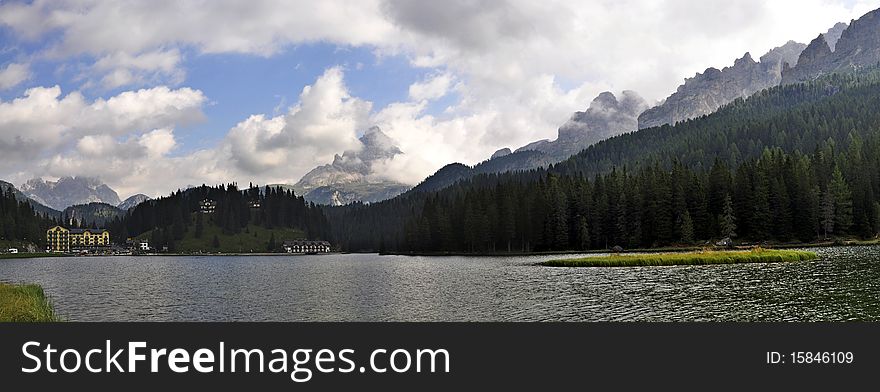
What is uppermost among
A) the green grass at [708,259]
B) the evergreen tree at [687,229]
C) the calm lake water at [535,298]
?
the evergreen tree at [687,229]

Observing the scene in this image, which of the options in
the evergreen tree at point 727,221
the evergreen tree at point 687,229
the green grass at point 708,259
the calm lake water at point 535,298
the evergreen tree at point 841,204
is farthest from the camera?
the evergreen tree at point 687,229

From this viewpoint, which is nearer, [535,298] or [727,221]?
[535,298]

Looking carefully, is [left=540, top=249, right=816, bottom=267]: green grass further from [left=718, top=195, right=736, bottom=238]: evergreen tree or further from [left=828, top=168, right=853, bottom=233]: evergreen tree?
[left=828, top=168, right=853, bottom=233]: evergreen tree

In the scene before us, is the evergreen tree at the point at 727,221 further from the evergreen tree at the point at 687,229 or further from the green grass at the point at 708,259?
the green grass at the point at 708,259

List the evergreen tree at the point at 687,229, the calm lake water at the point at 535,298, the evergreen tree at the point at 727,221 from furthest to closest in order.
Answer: the evergreen tree at the point at 687,229 → the evergreen tree at the point at 727,221 → the calm lake water at the point at 535,298

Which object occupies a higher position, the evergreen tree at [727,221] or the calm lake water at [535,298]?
the evergreen tree at [727,221]

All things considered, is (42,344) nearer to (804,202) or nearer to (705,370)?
(705,370)

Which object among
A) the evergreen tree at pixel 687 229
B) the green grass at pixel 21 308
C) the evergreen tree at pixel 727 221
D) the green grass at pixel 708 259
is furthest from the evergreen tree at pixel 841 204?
the green grass at pixel 21 308

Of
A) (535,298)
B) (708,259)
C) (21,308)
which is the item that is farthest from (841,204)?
(21,308)

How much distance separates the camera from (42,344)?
2969 centimetres

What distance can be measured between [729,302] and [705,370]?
31192mm

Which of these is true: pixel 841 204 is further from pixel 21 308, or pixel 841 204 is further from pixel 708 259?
pixel 21 308

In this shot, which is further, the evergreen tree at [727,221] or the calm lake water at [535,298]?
the evergreen tree at [727,221]

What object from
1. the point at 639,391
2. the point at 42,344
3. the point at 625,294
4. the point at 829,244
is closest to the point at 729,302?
the point at 625,294
